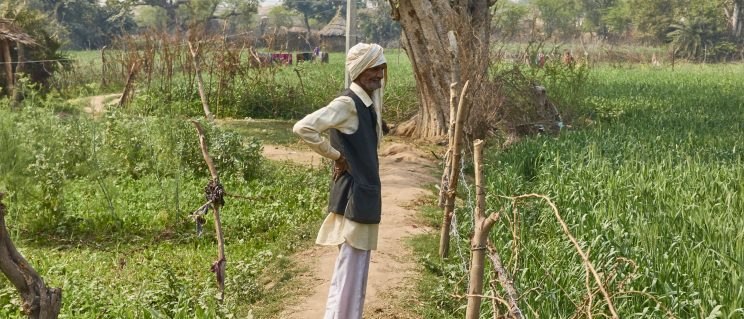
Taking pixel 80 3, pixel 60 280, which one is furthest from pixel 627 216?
pixel 80 3

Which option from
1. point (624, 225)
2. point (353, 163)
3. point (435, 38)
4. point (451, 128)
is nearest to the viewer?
point (353, 163)

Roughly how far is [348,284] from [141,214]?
12.4 ft

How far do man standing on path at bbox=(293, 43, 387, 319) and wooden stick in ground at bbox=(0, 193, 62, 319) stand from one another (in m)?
1.40

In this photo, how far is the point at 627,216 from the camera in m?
5.45

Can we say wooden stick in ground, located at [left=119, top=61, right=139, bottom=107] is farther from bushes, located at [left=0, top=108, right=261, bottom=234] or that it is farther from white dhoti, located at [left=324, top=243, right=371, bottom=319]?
white dhoti, located at [left=324, top=243, right=371, bottom=319]

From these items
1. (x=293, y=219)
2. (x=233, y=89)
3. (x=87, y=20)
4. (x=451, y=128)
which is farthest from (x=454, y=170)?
(x=87, y=20)

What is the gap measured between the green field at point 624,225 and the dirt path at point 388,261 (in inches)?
6.8

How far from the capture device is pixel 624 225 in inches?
209

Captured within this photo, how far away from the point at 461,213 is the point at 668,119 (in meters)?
5.95

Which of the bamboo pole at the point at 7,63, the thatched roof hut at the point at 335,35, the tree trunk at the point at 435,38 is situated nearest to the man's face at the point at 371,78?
the tree trunk at the point at 435,38

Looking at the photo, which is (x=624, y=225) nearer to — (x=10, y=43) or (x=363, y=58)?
(x=363, y=58)

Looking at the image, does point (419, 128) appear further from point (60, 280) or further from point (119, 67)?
point (119, 67)

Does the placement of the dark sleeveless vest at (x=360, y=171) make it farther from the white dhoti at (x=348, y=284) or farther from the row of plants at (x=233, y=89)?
the row of plants at (x=233, y=89)

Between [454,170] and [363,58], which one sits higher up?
[363,58]
